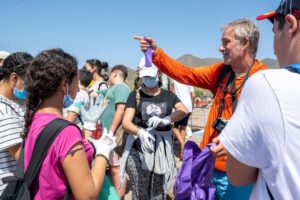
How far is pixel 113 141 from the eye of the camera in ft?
6.95

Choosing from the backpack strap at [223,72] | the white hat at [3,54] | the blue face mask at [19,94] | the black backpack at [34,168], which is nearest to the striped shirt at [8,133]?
the blue face mask at [19,94]

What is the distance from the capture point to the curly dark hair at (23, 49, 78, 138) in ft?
5.88

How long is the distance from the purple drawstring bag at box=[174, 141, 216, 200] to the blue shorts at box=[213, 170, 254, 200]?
12cm

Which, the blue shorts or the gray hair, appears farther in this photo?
the gray hair

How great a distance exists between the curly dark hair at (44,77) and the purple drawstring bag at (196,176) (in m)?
1.01

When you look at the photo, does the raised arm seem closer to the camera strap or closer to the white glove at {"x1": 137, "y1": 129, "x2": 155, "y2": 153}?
the camera strap

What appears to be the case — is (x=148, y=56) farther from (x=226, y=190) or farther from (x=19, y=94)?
(x=226, y=190)

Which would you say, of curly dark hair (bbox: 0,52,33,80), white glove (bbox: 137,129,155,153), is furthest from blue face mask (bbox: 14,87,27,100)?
white glove (bbox: 137,129,155,153)

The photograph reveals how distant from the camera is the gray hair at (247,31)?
2480mm

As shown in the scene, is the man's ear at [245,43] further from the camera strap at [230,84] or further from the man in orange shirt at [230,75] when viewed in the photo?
the camera strap at [230,84]

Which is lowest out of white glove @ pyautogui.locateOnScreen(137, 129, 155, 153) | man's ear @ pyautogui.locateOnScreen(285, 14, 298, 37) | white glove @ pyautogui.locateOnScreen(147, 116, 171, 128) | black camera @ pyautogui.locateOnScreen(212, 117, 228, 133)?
white glove @ pyautogui.locateOnScreen(137, 129, 155, 153)

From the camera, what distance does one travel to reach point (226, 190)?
7.68 ft

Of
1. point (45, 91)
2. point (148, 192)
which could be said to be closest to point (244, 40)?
point (45, 91)

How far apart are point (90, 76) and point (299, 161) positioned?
5378 millimetres
